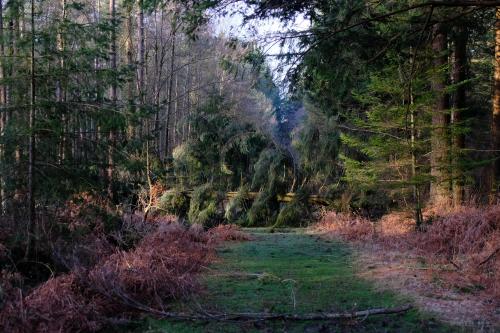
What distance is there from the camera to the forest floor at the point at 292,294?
4.59 meters

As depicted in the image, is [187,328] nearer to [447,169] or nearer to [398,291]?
[398,291]

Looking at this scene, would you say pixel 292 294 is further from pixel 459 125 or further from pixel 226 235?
pixel 459 125

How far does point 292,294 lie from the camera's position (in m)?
5.61

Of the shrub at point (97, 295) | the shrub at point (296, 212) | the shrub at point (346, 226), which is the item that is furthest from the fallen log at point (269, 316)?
the shrub at point (296, 212)

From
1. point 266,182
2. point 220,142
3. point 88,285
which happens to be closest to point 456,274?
point 88,285

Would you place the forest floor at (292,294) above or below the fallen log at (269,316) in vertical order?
below

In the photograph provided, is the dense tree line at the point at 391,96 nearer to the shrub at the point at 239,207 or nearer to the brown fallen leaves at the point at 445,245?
the brown fallen leaves at the point at 445,245

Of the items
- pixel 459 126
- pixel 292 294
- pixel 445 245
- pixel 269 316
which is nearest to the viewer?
pixel 269 316

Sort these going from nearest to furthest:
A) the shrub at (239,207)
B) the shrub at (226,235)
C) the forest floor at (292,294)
→ the forest floor at (292,294) < the shrub at (226,235) < the shrub at (239,207)

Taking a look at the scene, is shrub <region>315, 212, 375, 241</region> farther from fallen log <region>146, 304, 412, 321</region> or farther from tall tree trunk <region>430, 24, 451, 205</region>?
fallen log <region>146, 304, 412, 321</region>

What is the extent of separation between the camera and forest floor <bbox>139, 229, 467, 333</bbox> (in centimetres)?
459

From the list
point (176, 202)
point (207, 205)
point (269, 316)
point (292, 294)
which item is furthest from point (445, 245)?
point (176, 202)

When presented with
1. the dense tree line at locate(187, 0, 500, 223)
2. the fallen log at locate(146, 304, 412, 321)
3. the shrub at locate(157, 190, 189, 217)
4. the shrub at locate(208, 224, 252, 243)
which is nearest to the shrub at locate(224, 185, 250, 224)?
the shrub at locate(157, 190, 189, 217)

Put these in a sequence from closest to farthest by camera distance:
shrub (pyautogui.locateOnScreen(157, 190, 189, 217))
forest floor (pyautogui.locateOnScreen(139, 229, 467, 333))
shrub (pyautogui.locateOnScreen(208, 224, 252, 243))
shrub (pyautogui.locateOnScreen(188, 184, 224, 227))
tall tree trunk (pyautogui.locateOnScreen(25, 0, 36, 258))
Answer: forest floor (pyautogui.locateOnScreen(139, 229, 467, 333)) → tall tree trunk (pyautogui.locateOnScreen(25, 0, 36, 258)) → shrub (pyautogui.locateOnScreen(208, 224, 252, 243)) → shrub (pyautogui.locateOnScreen(188, 184, 224, 227)) → shrub (pyautogui.locateOnScreen(157, 190, 189, 217))
